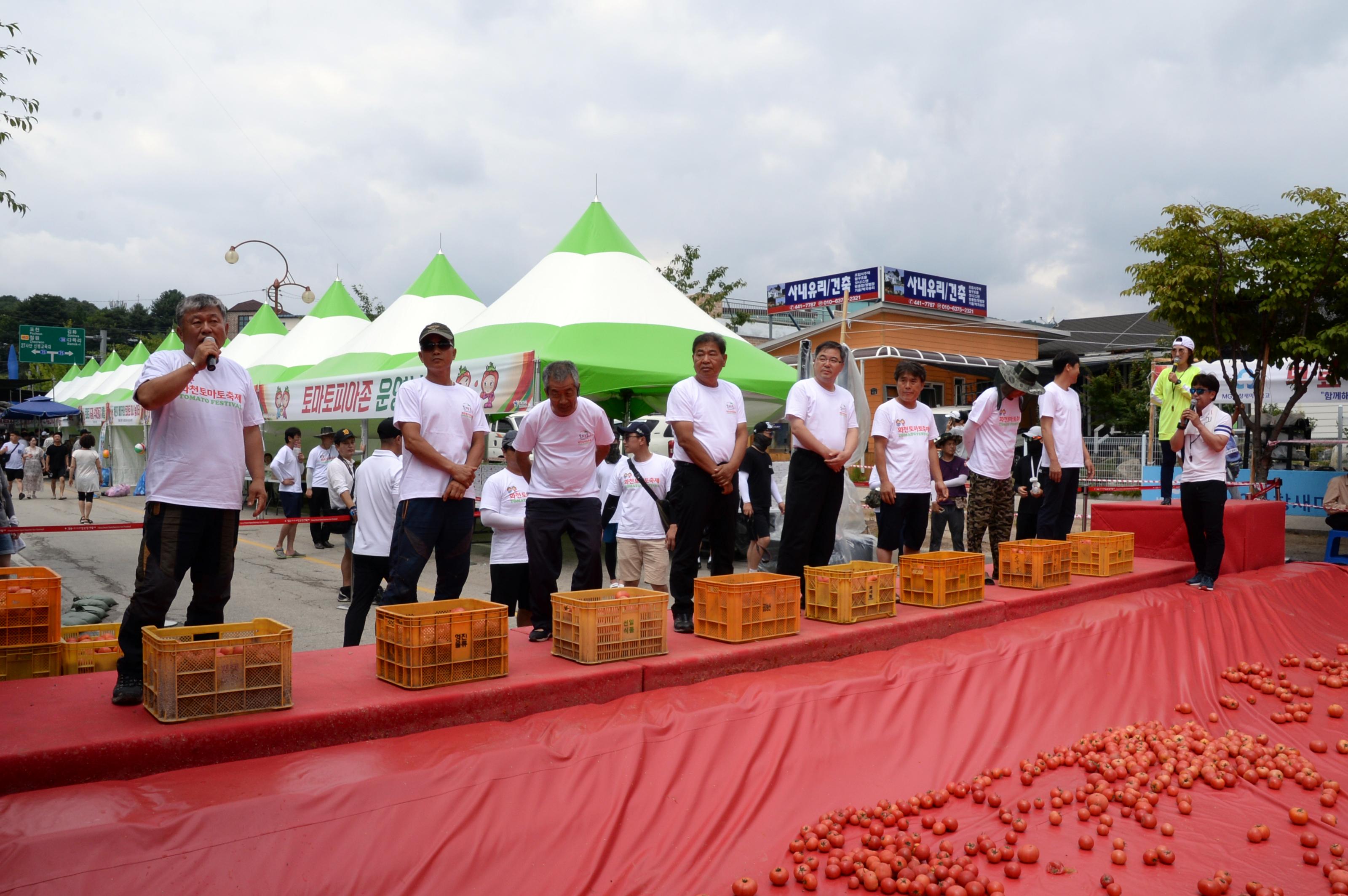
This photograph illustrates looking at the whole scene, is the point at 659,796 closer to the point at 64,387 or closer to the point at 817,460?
the point at 817,460

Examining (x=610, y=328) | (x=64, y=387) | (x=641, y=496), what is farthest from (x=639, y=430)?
(x=64, y=387)

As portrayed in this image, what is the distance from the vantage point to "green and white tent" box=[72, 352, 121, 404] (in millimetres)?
33062

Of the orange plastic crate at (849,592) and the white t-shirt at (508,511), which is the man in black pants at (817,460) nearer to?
the orange plastic crate at (849,592)

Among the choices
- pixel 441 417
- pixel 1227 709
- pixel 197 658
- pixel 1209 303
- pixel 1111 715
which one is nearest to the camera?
pixel 197 658

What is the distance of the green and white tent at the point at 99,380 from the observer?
108 feet

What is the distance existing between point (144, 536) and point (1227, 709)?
6.26 metres

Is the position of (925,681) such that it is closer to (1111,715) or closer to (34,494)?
(1111,715)

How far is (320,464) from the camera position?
43.7ft

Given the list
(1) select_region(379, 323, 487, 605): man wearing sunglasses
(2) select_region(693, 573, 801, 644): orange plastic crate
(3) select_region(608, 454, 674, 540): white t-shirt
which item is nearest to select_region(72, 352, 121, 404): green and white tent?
(3) select_region(608, 454, 674, 540): white t-shirt

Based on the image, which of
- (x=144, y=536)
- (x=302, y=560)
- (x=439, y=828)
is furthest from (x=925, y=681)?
(x=302, y=560)

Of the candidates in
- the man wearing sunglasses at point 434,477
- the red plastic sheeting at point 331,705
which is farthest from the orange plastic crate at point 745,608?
the man wearing sunglasses at point 434,477

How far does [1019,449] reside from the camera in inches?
511

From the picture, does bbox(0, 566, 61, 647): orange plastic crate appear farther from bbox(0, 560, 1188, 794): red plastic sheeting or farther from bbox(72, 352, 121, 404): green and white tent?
bbox(72, 352, 121, 404): green and white tent

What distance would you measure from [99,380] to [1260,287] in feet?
121
